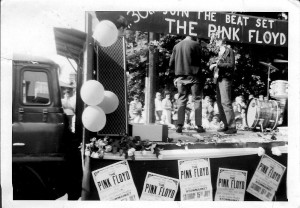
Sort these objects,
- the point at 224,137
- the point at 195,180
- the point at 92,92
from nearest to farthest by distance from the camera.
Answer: the point at 92,92 → the point at 195,180 → the point at 224,137

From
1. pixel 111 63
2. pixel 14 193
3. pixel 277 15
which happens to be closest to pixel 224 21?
pixel 277 15

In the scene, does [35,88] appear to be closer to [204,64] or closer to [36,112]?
[36,112]

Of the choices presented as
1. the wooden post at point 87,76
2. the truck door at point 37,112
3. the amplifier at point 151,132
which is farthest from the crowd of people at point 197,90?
the truck door at point 37,112

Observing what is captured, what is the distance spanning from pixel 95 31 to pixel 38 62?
0.65 metres

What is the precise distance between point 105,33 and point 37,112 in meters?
0.96

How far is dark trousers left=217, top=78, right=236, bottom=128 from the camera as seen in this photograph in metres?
3.51

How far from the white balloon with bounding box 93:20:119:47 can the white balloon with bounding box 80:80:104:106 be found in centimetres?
37

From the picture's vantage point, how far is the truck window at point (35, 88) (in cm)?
304

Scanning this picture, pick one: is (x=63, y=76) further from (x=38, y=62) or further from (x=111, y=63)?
(x=111, y=63)

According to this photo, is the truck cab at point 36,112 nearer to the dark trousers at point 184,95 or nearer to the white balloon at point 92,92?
the white balloon at point 92,92

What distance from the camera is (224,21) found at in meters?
3.18

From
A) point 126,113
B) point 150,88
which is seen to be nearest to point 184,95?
point 150,88

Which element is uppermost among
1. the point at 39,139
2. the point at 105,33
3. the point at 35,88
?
the point at 105,33

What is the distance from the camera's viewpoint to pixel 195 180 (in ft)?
9.87
